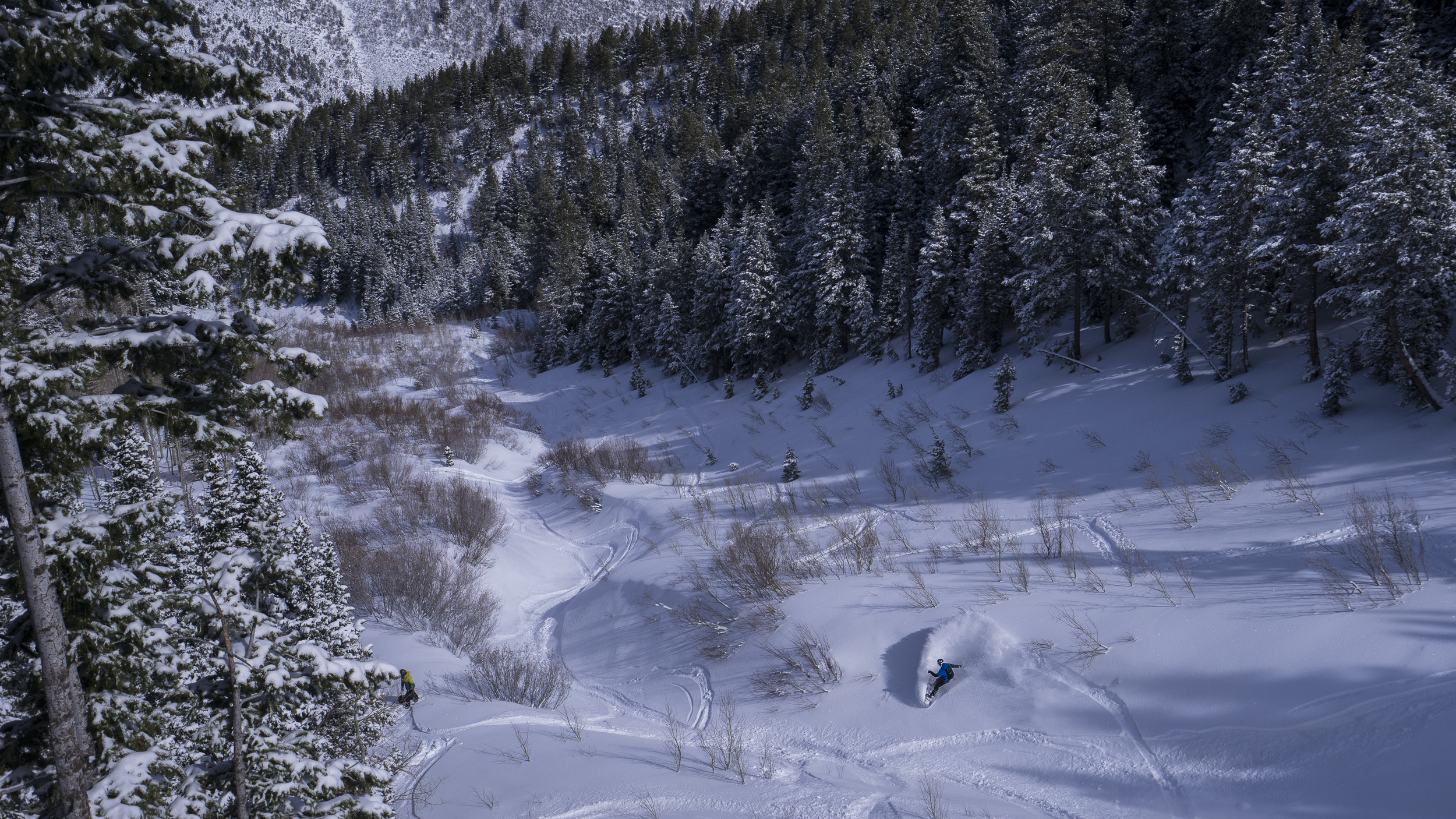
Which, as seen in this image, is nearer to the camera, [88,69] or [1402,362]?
[88,69]

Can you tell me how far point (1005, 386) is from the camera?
2412 cm

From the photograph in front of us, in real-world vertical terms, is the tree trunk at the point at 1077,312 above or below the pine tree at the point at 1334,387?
above

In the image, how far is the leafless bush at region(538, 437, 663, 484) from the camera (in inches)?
1181

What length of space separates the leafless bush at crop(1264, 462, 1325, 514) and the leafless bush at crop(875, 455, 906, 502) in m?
8.90

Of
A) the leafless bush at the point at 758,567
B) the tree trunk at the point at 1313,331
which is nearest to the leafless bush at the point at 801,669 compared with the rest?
the leafless bush at the point at 758,567

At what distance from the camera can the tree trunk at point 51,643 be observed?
168 inches

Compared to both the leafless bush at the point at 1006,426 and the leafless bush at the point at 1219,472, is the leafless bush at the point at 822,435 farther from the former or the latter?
the leafless bush at the point at 1219,472

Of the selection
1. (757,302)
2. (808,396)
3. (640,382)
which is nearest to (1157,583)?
(808,396)

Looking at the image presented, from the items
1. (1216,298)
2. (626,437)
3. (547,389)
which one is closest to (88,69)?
(1216,298)

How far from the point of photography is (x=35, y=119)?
4.02 m

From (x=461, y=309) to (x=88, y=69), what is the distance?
75.7 meters

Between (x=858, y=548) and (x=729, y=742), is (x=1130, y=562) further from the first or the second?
(x=729, y=742)

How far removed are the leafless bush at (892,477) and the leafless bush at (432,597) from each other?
12.6 m

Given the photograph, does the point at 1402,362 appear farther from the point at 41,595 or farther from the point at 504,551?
the point at 504,551
